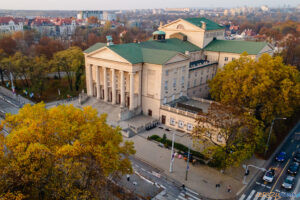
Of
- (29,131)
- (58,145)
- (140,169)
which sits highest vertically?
(29,131)

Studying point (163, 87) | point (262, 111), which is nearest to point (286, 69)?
point (262, 111)

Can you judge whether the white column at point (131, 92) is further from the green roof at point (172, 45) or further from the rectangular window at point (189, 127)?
the rectangular window at point (189, 127)

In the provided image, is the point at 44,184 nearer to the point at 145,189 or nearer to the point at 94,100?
the point at 145,189

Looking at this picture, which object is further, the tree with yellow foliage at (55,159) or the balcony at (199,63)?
the balcony at (199,63)

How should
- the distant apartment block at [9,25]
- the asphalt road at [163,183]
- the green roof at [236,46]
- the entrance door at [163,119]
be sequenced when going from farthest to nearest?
the distant apartment block at [9,25]
the green roof at [236,46]
the entrance door at [163,119]
the asphalt road at [163,183]

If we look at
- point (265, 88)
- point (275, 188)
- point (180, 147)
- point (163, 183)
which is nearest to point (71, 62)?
point (180, 147)

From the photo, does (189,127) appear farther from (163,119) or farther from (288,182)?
(288,182)

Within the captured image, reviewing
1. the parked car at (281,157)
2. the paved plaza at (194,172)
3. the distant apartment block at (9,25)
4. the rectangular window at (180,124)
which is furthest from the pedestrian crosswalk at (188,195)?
the distant apartment block at (9,25)
